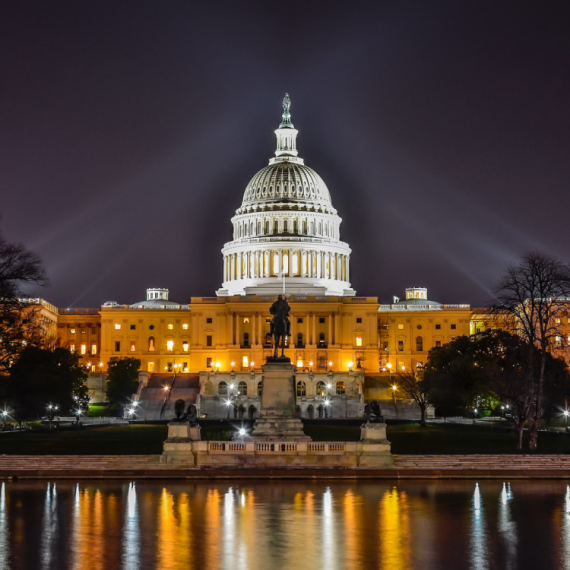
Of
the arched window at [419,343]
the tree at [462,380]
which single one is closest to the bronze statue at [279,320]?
the tree at [462,380]

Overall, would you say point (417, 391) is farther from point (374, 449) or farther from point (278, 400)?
point (374, 449)

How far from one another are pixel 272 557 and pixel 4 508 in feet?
46.0

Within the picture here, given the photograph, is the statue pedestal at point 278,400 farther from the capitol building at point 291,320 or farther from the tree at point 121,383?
the capitol building at point 291,320

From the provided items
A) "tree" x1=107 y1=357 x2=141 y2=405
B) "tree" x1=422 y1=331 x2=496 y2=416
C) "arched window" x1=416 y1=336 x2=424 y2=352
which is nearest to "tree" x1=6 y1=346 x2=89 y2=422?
"tree" x1=107 y1=357 x2=141 y2=405

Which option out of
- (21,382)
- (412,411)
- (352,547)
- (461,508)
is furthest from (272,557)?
(412,411)

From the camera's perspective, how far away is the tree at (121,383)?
146 metres

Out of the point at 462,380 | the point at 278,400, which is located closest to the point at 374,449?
the point at 278,400

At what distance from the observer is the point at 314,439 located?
7850 cm

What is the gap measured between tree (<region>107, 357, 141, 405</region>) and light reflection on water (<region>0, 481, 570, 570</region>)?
3715 inches

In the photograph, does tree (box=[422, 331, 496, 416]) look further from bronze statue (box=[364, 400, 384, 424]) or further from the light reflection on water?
the light reflection on water

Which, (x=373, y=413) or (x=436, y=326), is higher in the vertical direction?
(x=436, y=326)

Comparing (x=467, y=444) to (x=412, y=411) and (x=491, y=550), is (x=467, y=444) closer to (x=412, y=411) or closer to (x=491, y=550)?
(x=491, y=550)

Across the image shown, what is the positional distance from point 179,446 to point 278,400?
371 inches

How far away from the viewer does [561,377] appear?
9962 cm
